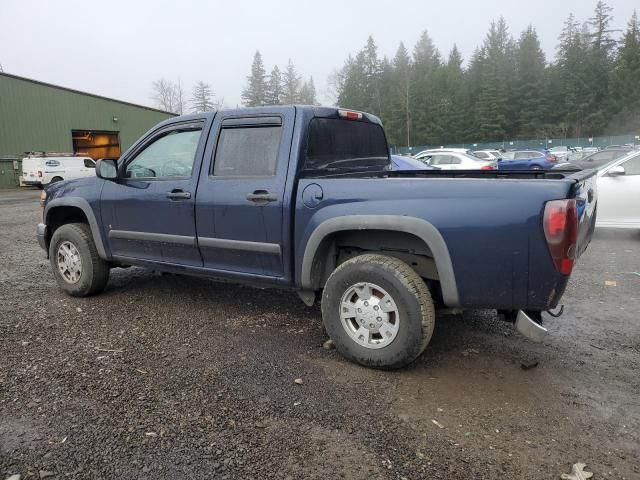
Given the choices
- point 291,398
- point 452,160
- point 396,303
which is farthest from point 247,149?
point 452,160

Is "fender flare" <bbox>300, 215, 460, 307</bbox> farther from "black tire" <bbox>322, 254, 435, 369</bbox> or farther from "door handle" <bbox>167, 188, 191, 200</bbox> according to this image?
"door handle" <bbox>167, 188, 191, 200</bbox>

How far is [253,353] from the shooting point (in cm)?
393

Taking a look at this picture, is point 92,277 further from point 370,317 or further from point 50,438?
point 370,317

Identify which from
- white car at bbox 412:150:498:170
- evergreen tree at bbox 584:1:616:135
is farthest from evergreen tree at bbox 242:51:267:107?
white car at bbox 412:150:498:170

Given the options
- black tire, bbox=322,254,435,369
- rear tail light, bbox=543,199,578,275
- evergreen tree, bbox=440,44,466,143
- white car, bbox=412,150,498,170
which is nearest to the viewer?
rear tail light, bbox=543,199,578,275

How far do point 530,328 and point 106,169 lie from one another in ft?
13.0

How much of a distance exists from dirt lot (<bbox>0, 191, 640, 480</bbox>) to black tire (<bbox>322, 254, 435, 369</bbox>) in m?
0.15

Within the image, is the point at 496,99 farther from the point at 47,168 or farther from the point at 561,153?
the point at 47,168

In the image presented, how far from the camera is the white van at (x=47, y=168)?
80.7 ft

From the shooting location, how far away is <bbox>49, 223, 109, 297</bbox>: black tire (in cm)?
528

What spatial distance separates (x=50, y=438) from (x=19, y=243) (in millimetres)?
7553

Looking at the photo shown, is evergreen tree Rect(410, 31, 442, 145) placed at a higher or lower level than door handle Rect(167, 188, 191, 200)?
higher

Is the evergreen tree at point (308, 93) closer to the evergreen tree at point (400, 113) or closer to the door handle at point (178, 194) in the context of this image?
the evergreen tree at point (400, 113)

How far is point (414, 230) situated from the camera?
3.35 meters
